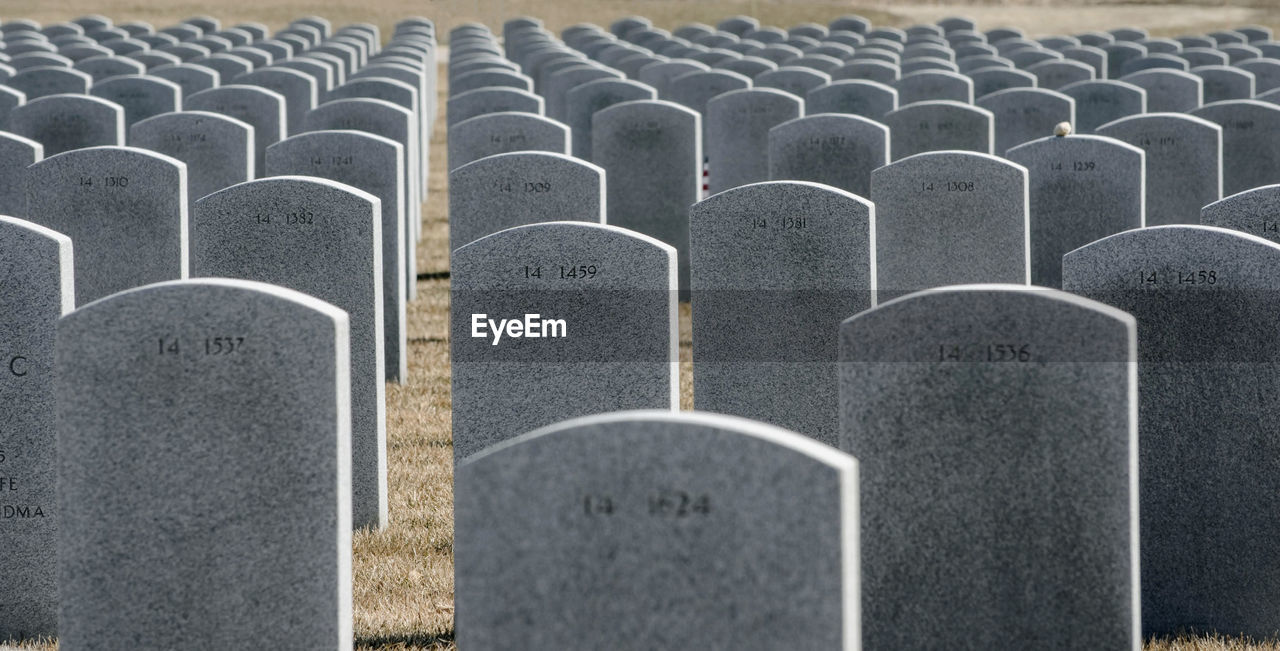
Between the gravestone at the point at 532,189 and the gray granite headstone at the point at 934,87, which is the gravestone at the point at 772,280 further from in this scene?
the gray granite headstone at the point at 934,87

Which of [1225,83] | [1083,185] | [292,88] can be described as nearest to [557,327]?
[1083,185]

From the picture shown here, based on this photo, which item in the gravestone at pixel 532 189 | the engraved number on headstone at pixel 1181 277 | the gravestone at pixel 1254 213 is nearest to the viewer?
the engraved number on headstone at pixel 1181 277

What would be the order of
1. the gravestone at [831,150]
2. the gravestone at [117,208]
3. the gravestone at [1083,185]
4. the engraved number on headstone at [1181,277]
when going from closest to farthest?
1. the engraved number on headstone at [1181,277]
2. the gravestone at [117,208]
3. the gravestone at [1083,185]
4. the gravestone at [831,150]

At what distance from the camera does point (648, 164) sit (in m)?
11.7

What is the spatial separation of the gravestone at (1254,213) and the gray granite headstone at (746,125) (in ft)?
20.4

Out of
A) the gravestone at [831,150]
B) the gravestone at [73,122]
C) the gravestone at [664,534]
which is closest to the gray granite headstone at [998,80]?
the gravestone at [831,150]

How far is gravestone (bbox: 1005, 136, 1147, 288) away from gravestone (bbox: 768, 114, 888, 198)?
3.81 feet

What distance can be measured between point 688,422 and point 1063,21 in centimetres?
4107

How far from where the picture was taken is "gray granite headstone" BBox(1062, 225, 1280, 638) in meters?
5.39

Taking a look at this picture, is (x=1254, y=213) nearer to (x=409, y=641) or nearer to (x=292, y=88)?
(x=409, y=641)

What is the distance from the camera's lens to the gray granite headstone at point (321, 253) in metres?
6.79

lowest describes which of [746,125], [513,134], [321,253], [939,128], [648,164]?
[648,164]

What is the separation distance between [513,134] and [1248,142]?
5.15 metres

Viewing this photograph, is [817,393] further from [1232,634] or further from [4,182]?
[4,182]
